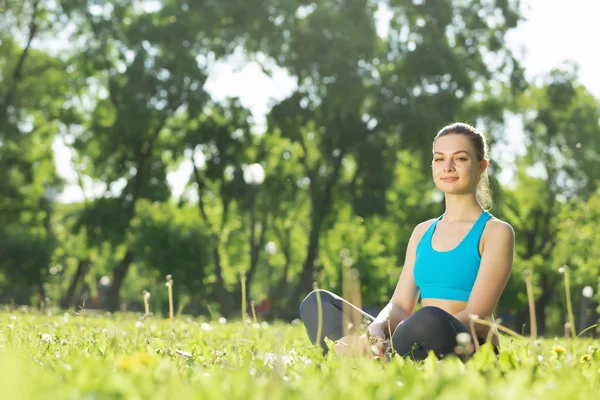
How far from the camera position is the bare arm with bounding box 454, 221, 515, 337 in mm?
4164

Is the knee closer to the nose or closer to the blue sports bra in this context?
the blue sports bra

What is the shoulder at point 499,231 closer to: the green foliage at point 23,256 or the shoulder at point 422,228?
the shoulder at point 422,228

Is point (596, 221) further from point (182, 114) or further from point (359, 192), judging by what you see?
point (182, 114)

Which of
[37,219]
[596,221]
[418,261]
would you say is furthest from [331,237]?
[418,261]

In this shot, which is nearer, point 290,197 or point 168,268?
point 168,268

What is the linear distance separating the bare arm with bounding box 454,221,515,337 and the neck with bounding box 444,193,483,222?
30 cm

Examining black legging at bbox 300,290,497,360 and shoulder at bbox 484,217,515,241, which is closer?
black legging at bbox 300,290,497,360

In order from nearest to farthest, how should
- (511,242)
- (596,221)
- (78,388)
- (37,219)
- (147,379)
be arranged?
(78,388) < (147,379) < (511,242) < (596,221) < (37,219)

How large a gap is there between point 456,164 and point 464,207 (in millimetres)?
271

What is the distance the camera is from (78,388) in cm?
214

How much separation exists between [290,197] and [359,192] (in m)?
3.77

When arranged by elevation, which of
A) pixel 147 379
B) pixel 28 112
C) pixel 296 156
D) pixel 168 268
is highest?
pixel 28 112

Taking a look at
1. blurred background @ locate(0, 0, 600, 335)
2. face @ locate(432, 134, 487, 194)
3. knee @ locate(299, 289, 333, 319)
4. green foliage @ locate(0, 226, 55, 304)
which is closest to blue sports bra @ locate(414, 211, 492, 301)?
face @ locate(432, 134, 487, 194)

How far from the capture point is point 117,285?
2814 centimetres
